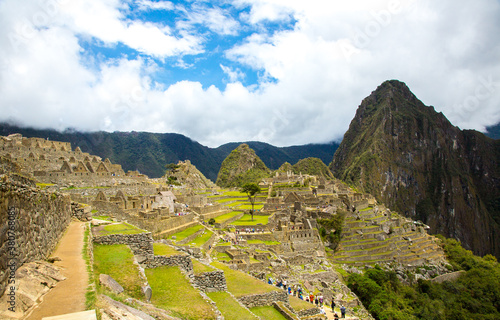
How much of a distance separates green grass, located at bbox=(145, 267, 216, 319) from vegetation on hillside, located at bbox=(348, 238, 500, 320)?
75.7 feet

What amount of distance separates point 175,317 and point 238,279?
6934mm

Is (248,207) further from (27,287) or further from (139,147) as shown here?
(139,147)

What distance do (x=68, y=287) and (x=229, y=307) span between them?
513 centimetres

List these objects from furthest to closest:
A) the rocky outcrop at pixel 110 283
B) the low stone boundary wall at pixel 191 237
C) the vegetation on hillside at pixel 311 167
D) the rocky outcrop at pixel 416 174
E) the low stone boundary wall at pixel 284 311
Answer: the rocky outcrop at pixel 416 174 → the vegetation on hillside at pixel 311 167 → the low stone boundary wall at pixel 191 237 → the low stone boundary wall at pixel 284 311 → the rocky outcrop at pixel 110 283

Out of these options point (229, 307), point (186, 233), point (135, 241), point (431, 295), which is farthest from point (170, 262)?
point (431, 295)

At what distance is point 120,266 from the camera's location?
859 centimetres

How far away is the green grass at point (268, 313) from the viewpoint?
11338mm

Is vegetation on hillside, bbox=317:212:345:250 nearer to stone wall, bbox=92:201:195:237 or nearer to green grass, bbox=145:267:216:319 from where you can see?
stone wall, bbox=92:201:195:237

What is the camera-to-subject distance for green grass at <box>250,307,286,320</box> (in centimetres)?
1134

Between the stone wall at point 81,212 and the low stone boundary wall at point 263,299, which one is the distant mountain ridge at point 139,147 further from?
the low stone boundary wall at point 263,299

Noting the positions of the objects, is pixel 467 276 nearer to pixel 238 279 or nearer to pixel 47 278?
pixel 238 279

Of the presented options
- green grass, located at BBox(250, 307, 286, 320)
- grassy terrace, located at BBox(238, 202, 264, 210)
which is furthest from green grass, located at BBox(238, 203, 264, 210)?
green grass, located at BBox(250, 307, 286, 320)

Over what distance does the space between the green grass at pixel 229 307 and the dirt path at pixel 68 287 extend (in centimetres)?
423

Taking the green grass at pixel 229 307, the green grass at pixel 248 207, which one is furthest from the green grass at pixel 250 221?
the green grass at pixel 229 307
